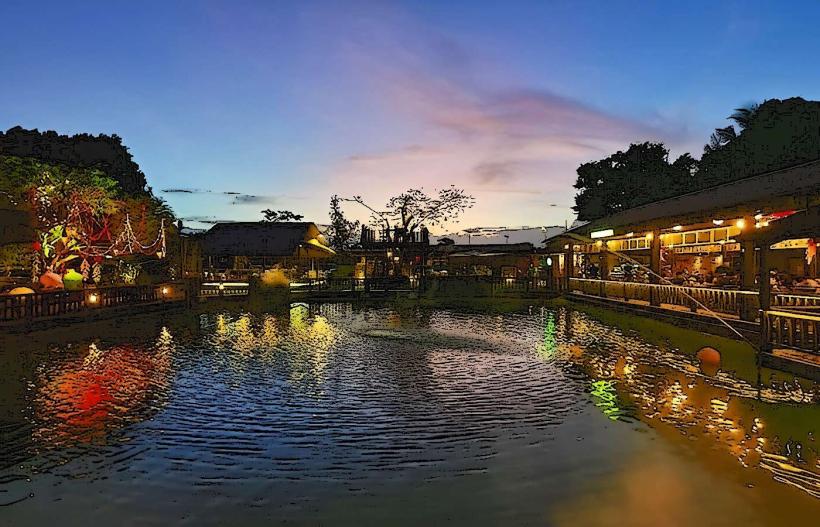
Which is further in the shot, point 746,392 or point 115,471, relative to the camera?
point 746,392

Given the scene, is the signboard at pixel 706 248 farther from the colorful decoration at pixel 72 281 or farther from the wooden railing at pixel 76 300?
the colorful decoration at pixel 72 281

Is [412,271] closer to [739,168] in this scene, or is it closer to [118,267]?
[118,267]

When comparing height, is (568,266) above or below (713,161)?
below

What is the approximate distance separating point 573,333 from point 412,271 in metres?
26.9

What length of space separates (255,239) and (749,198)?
1701 inches

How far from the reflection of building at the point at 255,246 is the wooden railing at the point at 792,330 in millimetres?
41055

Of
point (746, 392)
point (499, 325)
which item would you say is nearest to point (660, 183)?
point (499, 325)

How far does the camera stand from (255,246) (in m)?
52.8

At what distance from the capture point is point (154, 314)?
26.3m

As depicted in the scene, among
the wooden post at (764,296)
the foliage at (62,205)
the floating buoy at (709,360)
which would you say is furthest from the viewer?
the foliage at (62,205)

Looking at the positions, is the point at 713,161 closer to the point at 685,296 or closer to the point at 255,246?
the point at 685,296

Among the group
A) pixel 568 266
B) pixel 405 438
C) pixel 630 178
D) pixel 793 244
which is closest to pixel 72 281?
pixel 405 438

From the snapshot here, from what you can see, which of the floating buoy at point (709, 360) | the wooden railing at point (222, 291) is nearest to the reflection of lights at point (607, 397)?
the floating buoy at point (709, 360)

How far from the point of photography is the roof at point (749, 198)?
608 inches
